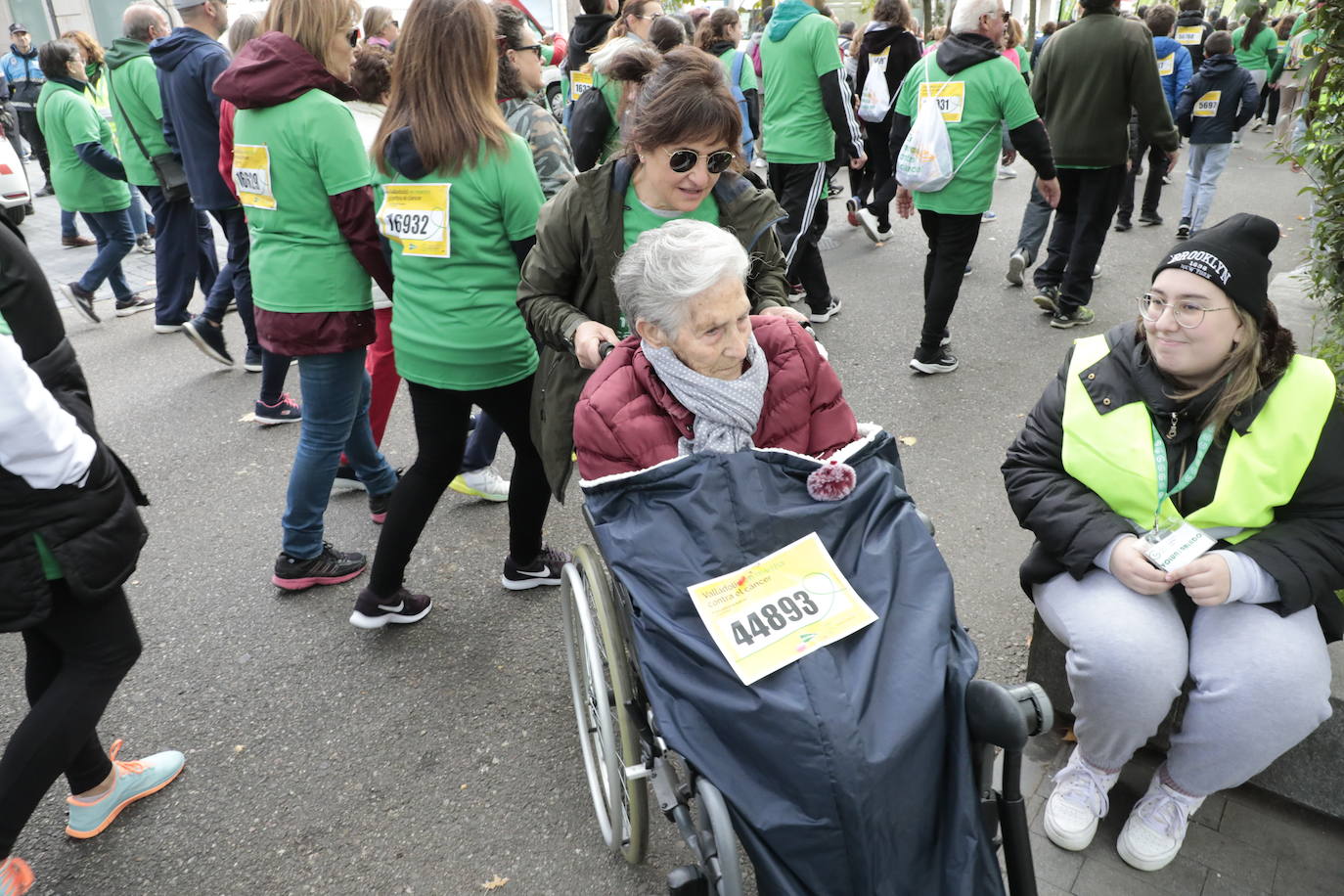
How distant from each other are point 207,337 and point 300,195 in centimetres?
295

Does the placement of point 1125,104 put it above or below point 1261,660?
above

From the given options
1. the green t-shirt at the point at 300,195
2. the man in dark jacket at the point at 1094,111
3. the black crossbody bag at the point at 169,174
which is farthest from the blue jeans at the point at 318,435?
the man in dark jacket at the point at 1094,111

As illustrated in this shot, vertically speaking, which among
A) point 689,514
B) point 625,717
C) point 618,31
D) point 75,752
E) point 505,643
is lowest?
point 505,643

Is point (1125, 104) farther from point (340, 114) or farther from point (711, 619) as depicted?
point (711, 619)

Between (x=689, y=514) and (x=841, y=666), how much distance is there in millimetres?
420

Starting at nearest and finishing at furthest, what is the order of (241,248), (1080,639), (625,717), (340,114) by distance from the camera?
1. (625,717)
2. (1080,639)
3. (340,114)
4. (241,248)

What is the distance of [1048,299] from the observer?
6203 millimetres

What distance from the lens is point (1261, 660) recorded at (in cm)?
215

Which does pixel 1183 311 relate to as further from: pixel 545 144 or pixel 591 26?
pixel 591 26

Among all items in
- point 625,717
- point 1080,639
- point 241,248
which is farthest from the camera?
point 241,248

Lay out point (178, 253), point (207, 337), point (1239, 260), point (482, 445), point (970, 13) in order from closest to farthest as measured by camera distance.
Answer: point (1239, 260)
point (482, 445)
point (970, 13)
point (207, 337)
point (178, 253)

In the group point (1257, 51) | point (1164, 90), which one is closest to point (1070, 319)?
point (1164, 90)

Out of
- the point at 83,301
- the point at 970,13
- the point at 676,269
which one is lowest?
the point at 83,301

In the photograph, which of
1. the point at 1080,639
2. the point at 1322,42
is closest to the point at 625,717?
the point at 1080,639
